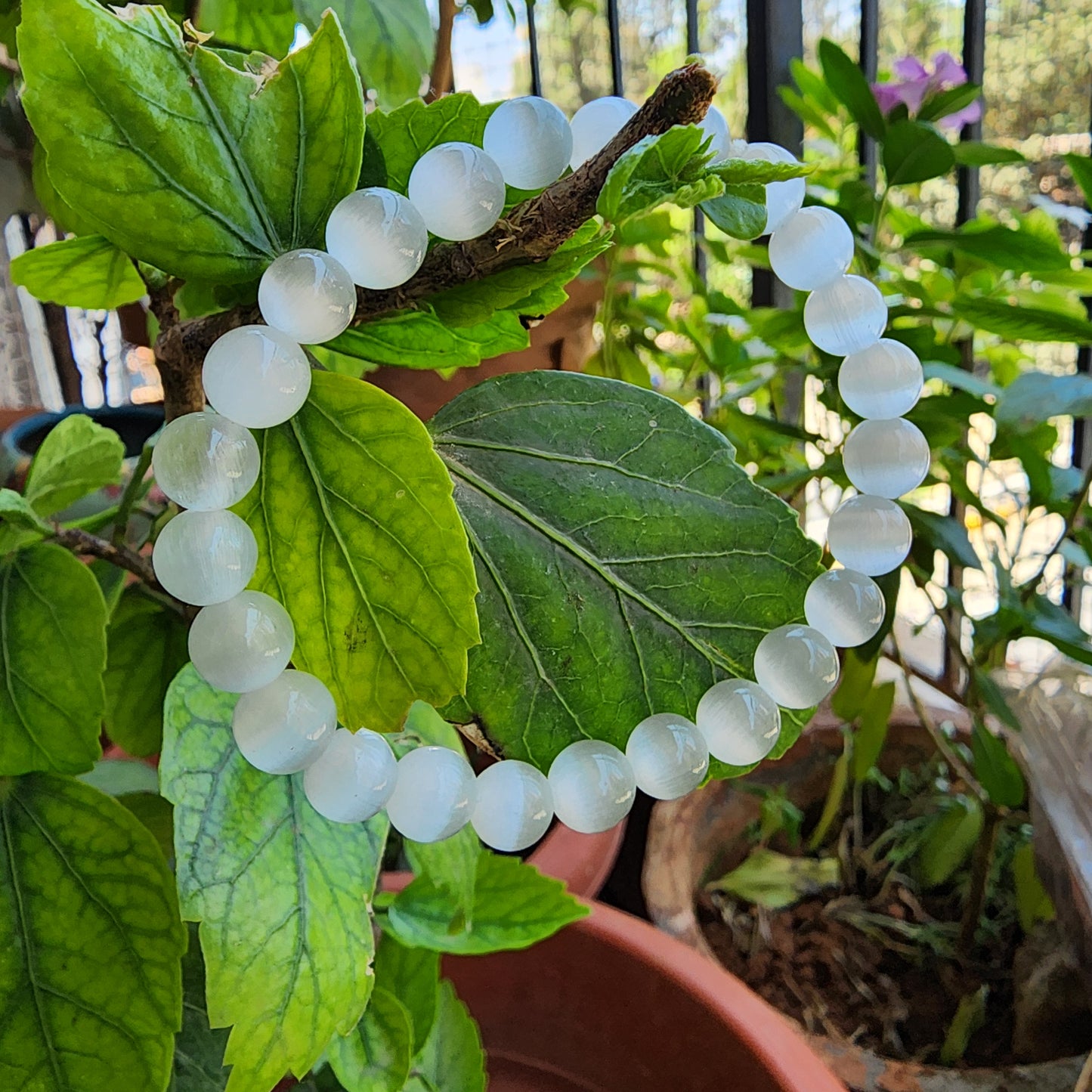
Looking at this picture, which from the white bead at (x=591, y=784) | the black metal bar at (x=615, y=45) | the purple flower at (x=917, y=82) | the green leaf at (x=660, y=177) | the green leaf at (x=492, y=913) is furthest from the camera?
the black metal bar at (x=615, y=45)

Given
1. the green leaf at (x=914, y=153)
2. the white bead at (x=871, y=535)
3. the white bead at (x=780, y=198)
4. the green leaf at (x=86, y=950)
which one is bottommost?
the green leaf at (x=86, y=950)

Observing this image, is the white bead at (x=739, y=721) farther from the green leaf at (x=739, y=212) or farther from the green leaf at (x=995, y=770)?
the green leaf at (x=995, y=770)

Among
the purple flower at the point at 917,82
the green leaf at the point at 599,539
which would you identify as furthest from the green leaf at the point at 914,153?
the green leaf at the point at 599,539

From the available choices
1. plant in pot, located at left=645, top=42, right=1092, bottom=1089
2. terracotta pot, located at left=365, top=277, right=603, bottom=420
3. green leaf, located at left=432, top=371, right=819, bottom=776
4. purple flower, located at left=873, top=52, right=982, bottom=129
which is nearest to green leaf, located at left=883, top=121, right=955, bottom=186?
plant in pot, located at left=645, top=42, right=1092, bottom=1089

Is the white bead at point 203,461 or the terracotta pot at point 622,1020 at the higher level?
the white bead at point 203,461

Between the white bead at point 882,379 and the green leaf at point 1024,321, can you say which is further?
the green leaf at point 1024,321

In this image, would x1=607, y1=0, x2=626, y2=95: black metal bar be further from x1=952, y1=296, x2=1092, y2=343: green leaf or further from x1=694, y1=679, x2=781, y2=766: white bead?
x1=694, y1=679, x2=781, y2=766: white bead

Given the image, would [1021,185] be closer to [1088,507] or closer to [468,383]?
[1088,507]

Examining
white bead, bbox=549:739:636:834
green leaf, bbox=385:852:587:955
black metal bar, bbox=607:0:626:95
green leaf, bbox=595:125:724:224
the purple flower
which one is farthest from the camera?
black metal bar, bbox=607:0:626:95
